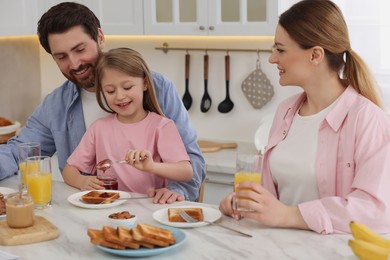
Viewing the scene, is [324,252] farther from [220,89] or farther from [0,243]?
[220,89]

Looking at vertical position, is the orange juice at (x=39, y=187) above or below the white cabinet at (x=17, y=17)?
below

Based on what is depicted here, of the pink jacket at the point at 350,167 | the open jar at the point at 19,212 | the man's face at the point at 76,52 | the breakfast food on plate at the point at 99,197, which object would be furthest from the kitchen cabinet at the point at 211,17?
the open jar at the point at 19,212

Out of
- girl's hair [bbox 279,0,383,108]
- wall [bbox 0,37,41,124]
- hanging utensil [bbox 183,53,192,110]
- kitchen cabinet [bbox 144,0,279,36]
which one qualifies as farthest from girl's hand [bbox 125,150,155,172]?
wall [bbox 0,37,41,124]

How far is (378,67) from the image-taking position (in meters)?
3.97

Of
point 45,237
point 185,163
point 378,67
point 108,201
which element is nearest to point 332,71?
point 185,163

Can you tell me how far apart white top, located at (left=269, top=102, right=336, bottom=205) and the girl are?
41 centimetres

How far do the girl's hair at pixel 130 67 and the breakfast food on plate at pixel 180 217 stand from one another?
669 mm

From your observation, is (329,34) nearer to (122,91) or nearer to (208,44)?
(122,91)

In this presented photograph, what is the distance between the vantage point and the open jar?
2141 mm

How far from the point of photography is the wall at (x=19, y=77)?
498 centimetres

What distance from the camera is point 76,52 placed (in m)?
2.93

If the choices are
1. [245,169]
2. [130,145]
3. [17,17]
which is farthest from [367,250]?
[17,17]

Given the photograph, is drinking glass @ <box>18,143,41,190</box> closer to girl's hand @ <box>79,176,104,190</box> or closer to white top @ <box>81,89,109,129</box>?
girl's hand @ <box>79,176,104,190</box>

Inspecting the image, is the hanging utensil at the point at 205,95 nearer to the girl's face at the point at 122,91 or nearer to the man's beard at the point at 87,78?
the man's beard at the point at 87,78
